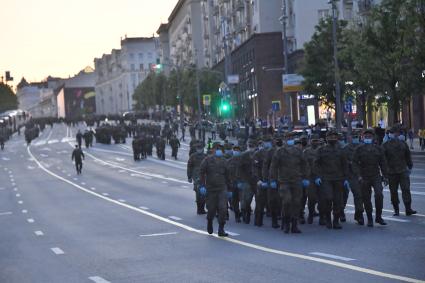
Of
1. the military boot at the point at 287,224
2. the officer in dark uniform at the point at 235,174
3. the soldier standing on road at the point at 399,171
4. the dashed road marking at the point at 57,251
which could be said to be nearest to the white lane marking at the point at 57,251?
the dashed road marking at the point at 57,251

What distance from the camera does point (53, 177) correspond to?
46.8 meters

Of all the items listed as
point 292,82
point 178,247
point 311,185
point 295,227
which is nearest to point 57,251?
point 178,247

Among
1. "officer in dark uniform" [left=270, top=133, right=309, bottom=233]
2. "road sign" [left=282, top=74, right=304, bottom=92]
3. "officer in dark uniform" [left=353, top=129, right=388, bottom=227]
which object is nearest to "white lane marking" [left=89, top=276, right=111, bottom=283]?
"officer in dark uniform" [left=270, top=133, right=309, bottom=233]

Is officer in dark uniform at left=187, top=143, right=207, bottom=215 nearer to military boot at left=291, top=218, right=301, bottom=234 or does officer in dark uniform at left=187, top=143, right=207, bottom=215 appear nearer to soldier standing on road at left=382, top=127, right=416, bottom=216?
soldier standing on road at left=382, top=127, right=416, bottom=216

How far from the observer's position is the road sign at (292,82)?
2212 inches

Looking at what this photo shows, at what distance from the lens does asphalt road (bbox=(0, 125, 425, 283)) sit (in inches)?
476

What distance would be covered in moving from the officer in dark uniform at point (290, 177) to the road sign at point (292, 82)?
39185 mm

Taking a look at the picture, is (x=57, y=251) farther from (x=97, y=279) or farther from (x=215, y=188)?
(x=97, y=279)

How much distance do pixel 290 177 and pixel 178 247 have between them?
Result: 2.56 m

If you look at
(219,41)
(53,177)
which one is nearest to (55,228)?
(53,177)

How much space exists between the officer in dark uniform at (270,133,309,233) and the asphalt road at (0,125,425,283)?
398 mm

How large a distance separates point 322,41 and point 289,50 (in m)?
23.4

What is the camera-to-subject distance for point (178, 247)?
51.0 feet

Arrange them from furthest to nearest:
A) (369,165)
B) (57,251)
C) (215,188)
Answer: (369,165) → (215,188) → (57,251)
